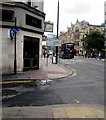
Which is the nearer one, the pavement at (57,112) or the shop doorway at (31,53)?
the pavement at (57,112)

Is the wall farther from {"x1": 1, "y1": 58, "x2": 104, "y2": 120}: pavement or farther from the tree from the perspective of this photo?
the tree

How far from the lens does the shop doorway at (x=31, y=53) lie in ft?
44.1

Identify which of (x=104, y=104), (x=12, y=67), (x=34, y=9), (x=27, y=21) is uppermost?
(x=34, y=9)

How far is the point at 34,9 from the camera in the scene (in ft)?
45.1

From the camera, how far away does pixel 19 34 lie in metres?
12.5

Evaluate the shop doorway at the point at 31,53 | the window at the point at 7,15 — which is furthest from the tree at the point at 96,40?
the window at the point at 7,15

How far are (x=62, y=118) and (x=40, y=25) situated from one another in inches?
475

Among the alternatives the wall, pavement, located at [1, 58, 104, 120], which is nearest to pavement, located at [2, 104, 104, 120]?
pavement, located at [1, 58, 104, 120]

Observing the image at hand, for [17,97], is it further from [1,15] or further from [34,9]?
[34,9]

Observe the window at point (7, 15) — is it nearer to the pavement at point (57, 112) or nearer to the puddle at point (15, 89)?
the puddle at point (15, 89)

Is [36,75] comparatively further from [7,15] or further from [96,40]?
[96,40]

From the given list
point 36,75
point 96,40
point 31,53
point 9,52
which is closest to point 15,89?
point 36,75

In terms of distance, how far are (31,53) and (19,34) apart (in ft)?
7.81

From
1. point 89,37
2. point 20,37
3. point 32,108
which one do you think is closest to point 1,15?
point 20,37
